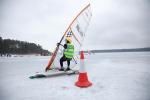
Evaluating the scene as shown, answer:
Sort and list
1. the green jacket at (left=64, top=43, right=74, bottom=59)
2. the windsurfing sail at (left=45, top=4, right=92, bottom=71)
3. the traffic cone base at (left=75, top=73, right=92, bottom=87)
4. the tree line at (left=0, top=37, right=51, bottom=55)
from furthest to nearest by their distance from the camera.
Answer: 1. the tree line at (left=0, top=37, right=51, bottom=55)
2. the windsurfing sail at (left=45, top=4, right=92, bottom=71)
3. the green jacket at (left=64, top=43, right=74, bottom=59)
4. the traffic cone base at (left=75, top=73, right=92, bottom=87)

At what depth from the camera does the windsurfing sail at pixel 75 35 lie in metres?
6.30

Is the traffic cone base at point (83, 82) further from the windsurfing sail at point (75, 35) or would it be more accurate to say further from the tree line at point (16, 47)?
the tree line at point (16, 47)

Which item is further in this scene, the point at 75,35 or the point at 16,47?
the point at 16,47

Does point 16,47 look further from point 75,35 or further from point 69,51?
point 69,51

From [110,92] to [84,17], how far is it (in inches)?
172

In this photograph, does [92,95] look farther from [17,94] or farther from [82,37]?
[82,37]

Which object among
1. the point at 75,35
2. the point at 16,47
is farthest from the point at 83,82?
the point at 16,47

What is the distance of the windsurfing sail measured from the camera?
630 cm

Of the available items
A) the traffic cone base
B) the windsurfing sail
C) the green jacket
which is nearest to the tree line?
the windsurfing sail

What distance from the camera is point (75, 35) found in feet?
21.1

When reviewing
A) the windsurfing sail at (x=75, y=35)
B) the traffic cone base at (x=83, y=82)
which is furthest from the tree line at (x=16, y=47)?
the traffic cone base at (x=83, y=82)

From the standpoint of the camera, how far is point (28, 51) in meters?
77.1

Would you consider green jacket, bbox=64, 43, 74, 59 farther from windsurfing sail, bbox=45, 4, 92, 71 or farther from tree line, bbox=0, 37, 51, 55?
tree line, bbox=0, 37, 51, 55

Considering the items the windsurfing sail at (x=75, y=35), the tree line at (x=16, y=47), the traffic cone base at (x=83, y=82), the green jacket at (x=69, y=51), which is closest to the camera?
the traffic cone base at (x=83, y=82)
